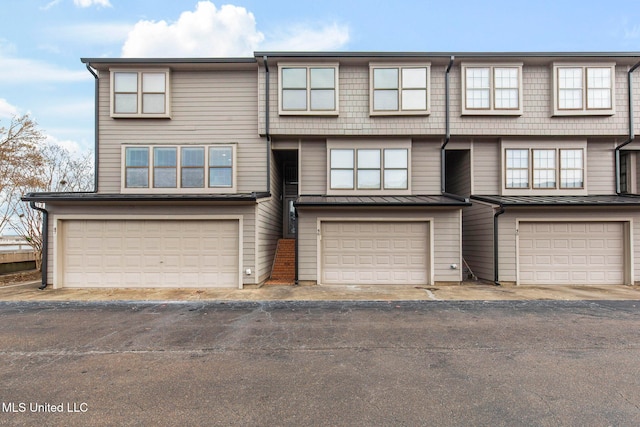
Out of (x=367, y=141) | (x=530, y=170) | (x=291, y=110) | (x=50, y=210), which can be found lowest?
(x=50, y=210)

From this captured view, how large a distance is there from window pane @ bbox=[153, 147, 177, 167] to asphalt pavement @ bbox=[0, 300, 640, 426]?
5.64 m

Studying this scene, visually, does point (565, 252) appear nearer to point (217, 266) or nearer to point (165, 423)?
point (217, 266)

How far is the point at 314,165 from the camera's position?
11.5 m

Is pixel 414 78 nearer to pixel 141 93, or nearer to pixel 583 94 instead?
pixel 583 94

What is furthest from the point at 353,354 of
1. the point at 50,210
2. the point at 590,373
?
the point at 50,210

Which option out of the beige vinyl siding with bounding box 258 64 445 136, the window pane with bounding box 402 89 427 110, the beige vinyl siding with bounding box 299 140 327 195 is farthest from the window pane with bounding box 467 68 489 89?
the beige vinyl siding with bounding box 299 140 327 195

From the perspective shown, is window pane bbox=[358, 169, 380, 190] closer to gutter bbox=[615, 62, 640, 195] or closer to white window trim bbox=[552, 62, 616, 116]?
white window trim bbox=[552, 62, 616, 116]

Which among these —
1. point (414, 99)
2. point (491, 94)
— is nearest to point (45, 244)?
point (414, 99)

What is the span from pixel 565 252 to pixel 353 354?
9.97 metres

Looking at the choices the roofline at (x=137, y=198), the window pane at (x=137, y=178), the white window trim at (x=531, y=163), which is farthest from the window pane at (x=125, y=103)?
the white window trim at (x=531, y=163)

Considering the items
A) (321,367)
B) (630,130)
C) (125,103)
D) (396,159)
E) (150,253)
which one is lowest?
(321,367)

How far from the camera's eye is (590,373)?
3.95 m

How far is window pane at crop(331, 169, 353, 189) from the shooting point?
11414 millimetres

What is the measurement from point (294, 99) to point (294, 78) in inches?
29.7
